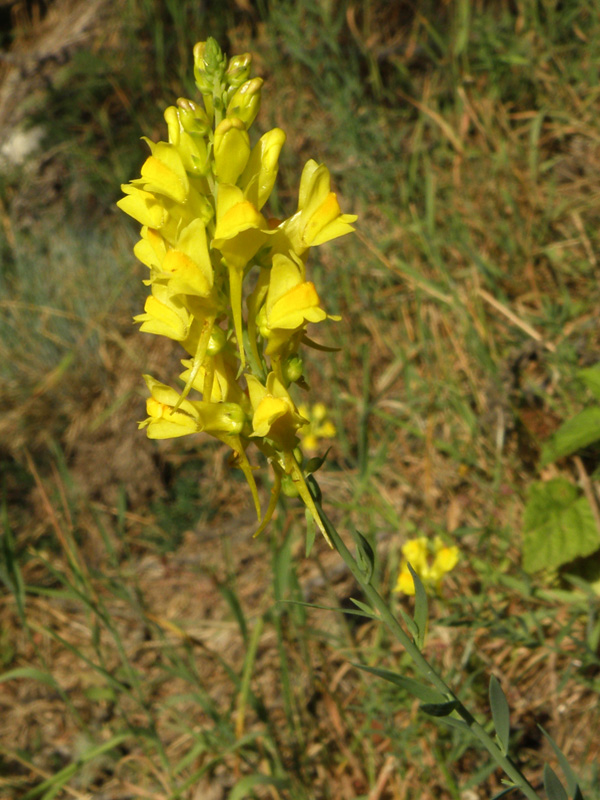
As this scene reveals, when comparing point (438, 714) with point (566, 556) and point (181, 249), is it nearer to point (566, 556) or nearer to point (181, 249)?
point (181, 249)

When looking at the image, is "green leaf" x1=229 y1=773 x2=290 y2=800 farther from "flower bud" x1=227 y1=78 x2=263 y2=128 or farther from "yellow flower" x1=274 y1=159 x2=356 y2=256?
"flower bud" x1=227 y1=78 x2=263 y2=128

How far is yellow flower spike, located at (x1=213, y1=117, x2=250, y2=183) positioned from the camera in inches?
39.1

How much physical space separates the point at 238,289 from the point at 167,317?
13 cm

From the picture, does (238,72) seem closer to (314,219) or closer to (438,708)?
(314,219)

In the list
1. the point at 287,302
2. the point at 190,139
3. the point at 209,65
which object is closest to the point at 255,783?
the point at 287,302

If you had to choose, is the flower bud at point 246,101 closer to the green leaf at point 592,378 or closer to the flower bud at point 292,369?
the flower bud at point 292,369

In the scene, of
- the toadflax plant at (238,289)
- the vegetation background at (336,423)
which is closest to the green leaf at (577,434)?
the vegetation background at (336,423)

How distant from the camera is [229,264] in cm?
104

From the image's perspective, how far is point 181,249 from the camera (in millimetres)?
1007

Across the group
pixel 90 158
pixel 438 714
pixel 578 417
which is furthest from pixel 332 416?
pixel 90 158

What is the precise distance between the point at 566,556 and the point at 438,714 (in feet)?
3.77

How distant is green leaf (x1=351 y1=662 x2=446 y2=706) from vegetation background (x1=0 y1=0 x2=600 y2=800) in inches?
23.2

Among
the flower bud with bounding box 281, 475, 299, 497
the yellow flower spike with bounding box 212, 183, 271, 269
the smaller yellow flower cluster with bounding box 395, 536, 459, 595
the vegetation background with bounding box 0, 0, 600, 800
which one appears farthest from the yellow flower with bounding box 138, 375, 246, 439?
the smaller yellow flower cluster with bounding box 395, 536, 459, 595

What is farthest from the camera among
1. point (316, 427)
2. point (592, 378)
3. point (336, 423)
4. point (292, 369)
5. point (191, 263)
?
point (316, 427)
